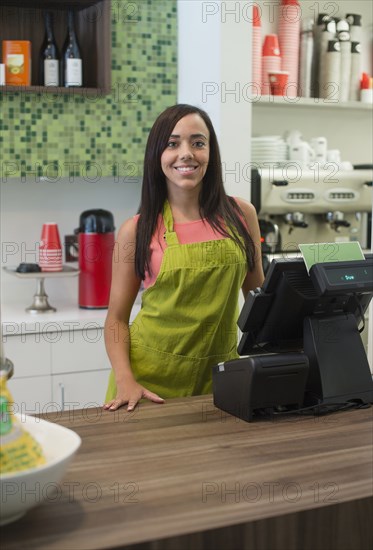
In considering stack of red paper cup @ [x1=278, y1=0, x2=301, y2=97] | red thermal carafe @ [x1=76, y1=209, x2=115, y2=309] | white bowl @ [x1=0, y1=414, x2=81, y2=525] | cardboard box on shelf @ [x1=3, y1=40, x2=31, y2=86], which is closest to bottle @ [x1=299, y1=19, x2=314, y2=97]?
stack of red paper cup @ [x1=278, y1=0, x2=301, y2=97]

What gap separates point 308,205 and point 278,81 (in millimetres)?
612

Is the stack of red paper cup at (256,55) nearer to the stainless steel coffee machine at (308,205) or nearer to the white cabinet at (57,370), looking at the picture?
the stainless steel coffee machine at (308,205)

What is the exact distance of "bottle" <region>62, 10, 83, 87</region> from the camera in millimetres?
3420

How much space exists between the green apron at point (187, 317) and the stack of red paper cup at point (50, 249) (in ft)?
4.16

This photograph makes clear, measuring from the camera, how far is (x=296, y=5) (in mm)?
3869

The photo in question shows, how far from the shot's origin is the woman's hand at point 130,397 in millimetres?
1923

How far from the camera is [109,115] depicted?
3.59 metres

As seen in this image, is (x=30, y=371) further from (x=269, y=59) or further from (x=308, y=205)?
(x=269, y=59)

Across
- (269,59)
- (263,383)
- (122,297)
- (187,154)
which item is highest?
(269,59)

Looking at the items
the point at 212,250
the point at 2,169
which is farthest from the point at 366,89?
the point at 212,250

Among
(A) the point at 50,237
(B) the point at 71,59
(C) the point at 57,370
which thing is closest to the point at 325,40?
(B) the point at 71,59

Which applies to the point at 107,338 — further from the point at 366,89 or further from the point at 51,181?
the point at 366,89

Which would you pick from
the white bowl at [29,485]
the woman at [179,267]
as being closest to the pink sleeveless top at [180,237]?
the woman at [179,267]

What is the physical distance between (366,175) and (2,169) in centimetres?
178
